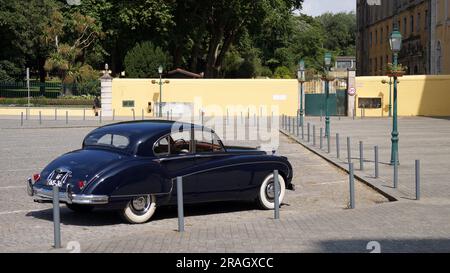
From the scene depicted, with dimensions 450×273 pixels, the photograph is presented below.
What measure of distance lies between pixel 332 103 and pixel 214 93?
32.7 feet

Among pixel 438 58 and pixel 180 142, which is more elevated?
pixel 438 58

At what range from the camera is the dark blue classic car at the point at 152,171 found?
983 cm

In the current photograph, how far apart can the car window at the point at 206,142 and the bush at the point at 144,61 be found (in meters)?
50.4

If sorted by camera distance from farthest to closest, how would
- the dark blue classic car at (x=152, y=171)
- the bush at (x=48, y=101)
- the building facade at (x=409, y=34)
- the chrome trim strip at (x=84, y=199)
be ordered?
the building facade at (x=409, y=34), the bush at (x=48, y=101), the dark blue classic car at (x=152, y=171), the chrome trim strip at (x=84, y=199)

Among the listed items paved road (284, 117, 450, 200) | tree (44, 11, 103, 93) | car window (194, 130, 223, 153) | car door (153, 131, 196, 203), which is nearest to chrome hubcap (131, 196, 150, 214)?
car door (153, 131, 196, 203)

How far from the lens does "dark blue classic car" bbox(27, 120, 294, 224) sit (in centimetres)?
983

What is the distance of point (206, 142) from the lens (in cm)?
1130

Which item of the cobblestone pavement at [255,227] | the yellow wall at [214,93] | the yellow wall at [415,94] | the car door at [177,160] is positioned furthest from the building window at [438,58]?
the car door at [177,160]

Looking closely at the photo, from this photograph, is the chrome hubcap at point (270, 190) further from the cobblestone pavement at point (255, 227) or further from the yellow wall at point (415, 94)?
the yellow wall at point (415, 94)

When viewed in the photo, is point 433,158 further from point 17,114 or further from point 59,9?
point 59,9

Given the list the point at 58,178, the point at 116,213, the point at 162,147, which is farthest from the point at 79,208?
the point at 162,147

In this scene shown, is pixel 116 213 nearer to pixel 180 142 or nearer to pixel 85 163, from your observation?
pixel 85 163

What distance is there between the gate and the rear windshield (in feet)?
154

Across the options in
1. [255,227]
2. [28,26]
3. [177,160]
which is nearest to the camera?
[255,227]
